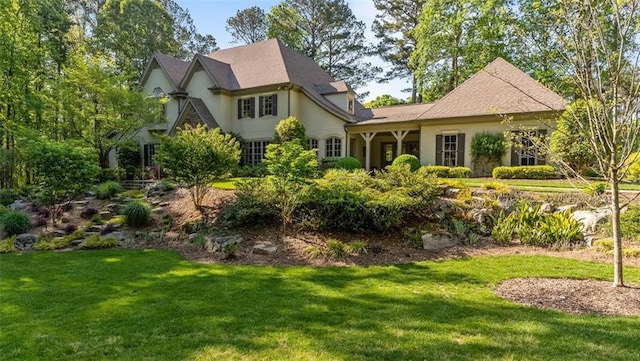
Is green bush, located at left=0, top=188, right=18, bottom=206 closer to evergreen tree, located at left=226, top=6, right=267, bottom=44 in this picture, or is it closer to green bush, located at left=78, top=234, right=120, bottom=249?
green bush, located at left=78, top=234, right=120, bottom=249

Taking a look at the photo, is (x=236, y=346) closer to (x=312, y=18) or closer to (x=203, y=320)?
(x=203, y=320)

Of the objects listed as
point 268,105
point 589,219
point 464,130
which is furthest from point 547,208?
point 268,105

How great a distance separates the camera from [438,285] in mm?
5203

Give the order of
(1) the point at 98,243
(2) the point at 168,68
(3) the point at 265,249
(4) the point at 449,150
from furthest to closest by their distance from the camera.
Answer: (2) the point at 168,68 → (4) the point at 449,150 → (1) the point at 98,243 → (3) the point at 265,249

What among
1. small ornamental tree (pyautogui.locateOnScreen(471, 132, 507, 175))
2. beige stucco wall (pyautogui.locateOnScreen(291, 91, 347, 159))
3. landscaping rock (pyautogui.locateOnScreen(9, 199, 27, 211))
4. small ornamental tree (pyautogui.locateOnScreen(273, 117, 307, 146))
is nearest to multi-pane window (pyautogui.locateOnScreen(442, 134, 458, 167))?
small ornamental tree (pyautogui.locateOnScreen(471, 132, 507, 175))

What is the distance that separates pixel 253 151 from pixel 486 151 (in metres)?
12.0

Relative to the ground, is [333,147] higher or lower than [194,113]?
lower

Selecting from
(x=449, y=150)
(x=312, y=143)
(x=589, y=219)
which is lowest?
(x=589, y=219)

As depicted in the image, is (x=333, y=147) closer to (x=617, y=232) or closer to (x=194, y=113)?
(x=194, y=113)

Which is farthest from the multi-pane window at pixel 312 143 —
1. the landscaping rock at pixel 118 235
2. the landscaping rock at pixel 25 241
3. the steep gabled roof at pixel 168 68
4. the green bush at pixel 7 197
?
the landscaping rock at pixel 25 241

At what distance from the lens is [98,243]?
8.55 metres

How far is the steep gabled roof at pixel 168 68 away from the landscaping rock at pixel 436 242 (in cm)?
1892

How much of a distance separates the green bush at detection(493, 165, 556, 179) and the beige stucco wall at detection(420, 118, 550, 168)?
1861 mm

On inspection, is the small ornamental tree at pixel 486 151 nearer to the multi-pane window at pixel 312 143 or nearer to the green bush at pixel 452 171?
the green bush at pixel 452 171
